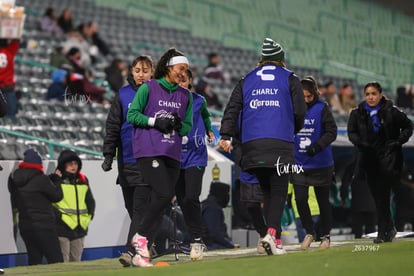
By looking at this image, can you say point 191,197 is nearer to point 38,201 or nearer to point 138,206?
point 138,206

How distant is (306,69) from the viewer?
104 feet

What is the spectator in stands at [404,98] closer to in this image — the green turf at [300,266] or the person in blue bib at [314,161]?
the person in blue bib at [314,161]

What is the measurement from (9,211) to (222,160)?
11.4ft

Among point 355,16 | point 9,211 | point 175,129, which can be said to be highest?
point 355,16

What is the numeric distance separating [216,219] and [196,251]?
4.06 metres

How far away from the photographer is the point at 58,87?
19844 millimetres

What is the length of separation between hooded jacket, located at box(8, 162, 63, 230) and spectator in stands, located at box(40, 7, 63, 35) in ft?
40.5

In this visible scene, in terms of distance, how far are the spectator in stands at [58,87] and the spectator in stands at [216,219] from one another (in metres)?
6.43

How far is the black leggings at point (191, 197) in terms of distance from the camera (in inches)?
395

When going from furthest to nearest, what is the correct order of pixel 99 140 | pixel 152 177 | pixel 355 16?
1. pixel 355 16
2. pixel 99 140
3. pixel 152 177

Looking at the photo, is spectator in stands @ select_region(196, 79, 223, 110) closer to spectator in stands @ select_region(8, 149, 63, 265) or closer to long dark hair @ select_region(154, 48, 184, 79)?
spectator in stands @ select_region(8, 149, 63, 265)

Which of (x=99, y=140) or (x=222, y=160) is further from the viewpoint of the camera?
(x=99, y=140)

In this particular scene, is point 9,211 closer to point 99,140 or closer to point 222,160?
point 222,160

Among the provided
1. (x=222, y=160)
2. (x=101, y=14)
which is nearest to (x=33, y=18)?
(x=101, y=14)
